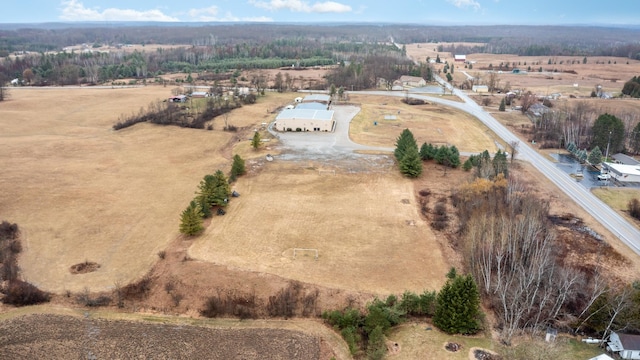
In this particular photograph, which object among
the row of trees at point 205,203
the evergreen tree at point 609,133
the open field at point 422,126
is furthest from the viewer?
the open field at point 422,126

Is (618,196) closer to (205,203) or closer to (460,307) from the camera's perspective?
(460,307)

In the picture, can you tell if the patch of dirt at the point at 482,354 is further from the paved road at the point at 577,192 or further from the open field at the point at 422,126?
the open field at the point at 422,126

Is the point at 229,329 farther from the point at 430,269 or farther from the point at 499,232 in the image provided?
the point at 499,232

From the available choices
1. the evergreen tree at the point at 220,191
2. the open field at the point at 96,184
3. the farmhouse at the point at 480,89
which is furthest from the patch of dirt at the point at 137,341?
the farmhouse at the point at 480,89

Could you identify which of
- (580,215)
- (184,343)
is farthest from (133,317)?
(580,215)

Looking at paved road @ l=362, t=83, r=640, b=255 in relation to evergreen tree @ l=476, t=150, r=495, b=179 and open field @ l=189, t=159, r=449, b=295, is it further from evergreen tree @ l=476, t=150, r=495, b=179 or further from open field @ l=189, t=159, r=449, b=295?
open field @ l=189, t=159, r=449, b=295

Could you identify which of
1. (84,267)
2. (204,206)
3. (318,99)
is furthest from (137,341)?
(318,99)
